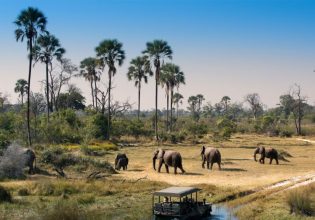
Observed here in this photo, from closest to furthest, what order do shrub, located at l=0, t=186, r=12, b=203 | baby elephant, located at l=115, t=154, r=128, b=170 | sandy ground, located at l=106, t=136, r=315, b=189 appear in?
1. shrub, located at l=0, t=186, r=12, b=203
2. sandy ground, located at l=106, t=136, r=315, b=189
3. baby elephant, located at l=115, t=154, r=128, b=170

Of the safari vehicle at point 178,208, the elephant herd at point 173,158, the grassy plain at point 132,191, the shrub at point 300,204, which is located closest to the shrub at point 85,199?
the grassy plain at point 132,191

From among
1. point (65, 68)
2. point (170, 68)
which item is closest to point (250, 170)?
point (65, 68)

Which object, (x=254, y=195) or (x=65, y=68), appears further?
(x=65, y=68)

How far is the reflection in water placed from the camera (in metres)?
20.0

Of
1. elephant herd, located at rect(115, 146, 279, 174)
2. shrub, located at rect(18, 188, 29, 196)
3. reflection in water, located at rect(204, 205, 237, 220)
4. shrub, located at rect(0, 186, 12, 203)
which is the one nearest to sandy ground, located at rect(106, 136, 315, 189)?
elephant herd, located at rect(115, 146, 279, 174)

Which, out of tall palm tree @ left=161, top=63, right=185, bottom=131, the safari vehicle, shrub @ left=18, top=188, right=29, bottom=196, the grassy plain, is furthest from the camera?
tall palm tree @ left=161, top=63, right=185, bottom=131

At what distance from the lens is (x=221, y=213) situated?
68.8ft

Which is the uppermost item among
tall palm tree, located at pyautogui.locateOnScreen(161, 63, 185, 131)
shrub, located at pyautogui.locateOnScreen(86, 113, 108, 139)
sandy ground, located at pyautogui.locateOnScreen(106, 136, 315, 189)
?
tall palm tree, located at pyautogui.locateOnScreen(161, 63, 185, 131)

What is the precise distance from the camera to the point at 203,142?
67812 millimetres

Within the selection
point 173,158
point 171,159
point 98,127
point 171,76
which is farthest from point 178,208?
point 171,76

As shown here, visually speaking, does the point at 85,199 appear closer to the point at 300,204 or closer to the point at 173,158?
the point at 300,204

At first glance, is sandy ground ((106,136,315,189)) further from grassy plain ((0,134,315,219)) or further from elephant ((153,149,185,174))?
elephant ((153,149,185,174))

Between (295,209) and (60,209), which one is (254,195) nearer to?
(295,209)

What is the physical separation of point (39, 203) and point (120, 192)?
512 cm
